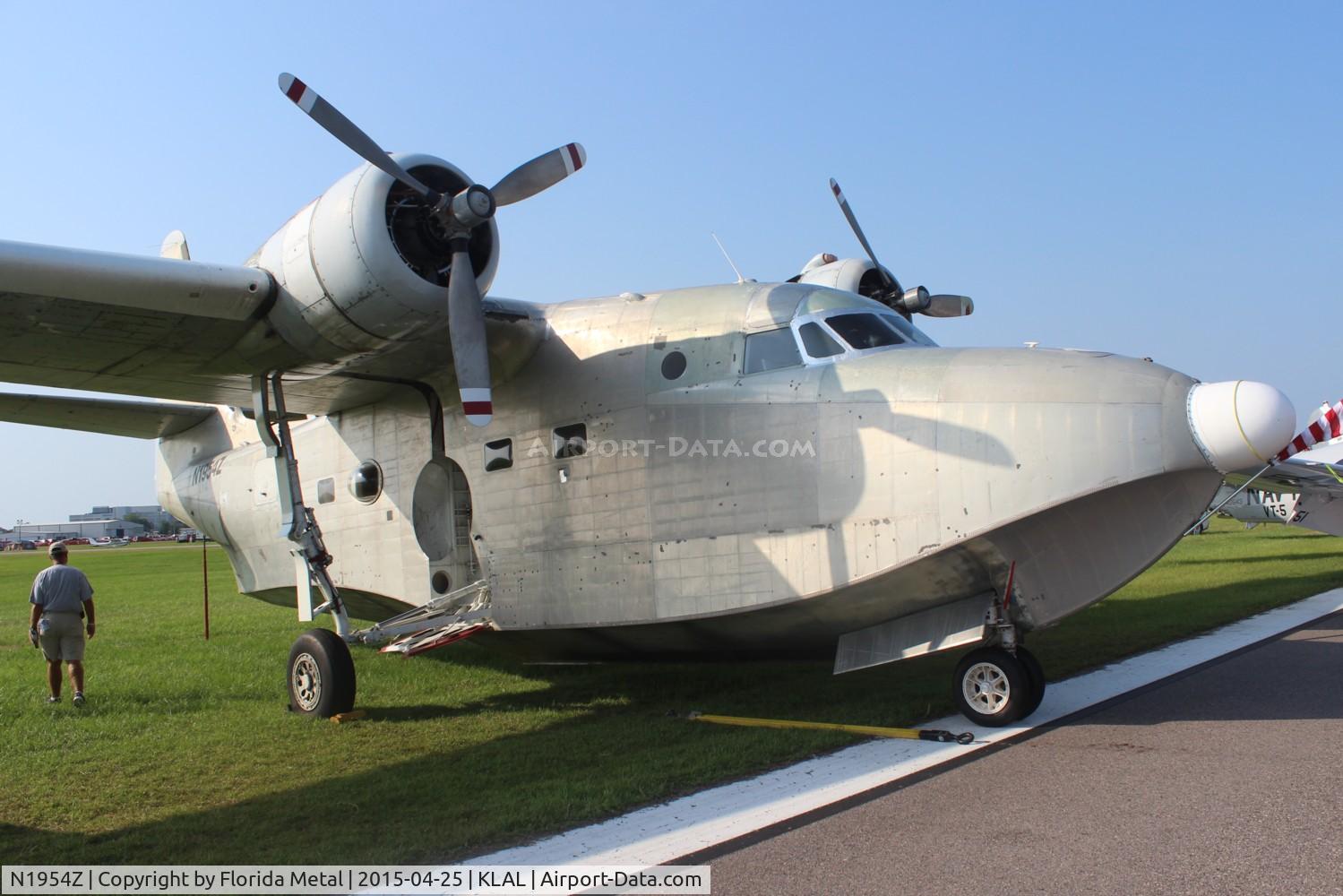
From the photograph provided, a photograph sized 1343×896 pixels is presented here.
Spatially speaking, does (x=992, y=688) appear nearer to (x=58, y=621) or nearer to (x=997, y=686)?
(x=997, y=686)

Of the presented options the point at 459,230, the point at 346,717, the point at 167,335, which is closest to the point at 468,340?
the point at 459,230

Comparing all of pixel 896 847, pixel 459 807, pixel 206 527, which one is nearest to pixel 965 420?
pixel 896 847

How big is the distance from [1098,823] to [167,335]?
749 cm

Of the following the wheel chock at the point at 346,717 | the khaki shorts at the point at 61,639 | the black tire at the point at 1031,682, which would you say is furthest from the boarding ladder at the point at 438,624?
→ the black tire at the point at 1031,682

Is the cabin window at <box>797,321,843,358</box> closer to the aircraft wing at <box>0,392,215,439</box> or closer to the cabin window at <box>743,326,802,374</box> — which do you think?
the cabin window at <box>743,326,802,374</box>

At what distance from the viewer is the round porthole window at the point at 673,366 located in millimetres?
7930

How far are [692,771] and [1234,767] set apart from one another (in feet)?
10.4

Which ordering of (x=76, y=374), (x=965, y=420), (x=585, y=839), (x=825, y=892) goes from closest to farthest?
(x=825, y=892) < (x=585, y=839) < (x=965, y=420) < (x=76, y=374)

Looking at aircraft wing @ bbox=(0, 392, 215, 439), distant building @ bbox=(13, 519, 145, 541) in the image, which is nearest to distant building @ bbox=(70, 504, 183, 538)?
distant building @ bbox=(13, 519, 145, 541)

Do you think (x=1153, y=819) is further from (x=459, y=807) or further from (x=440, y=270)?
(x=440, y=270)

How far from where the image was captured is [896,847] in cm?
454

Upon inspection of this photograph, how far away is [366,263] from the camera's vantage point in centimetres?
734

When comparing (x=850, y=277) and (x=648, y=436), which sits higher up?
(x=850, y=277)

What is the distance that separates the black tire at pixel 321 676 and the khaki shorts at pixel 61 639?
7.79 feet
